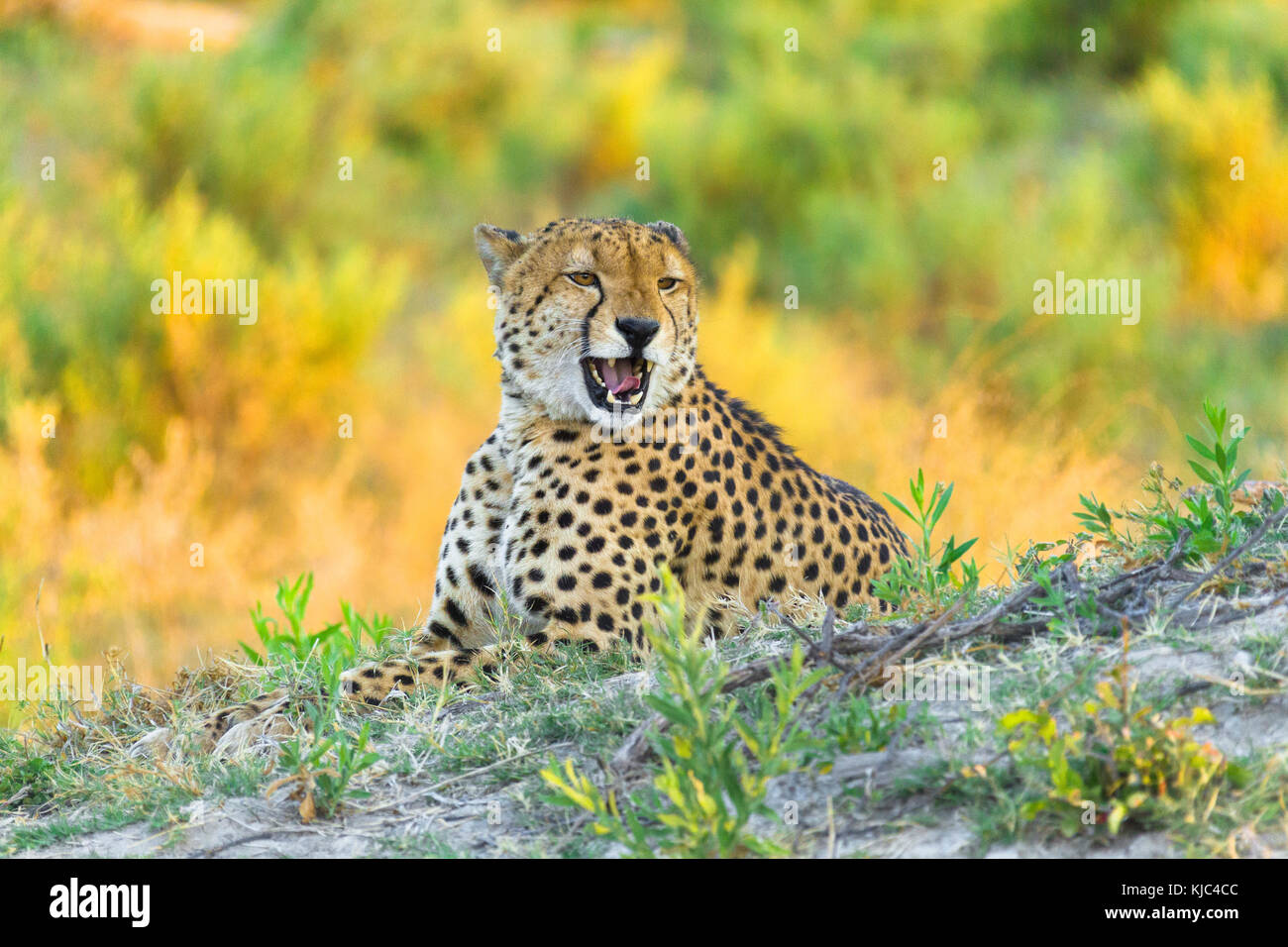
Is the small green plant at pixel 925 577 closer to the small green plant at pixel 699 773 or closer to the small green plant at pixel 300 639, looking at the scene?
the small green plant at pixel 699 773

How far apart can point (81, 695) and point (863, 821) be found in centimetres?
237

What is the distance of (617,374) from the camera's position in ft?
12.4

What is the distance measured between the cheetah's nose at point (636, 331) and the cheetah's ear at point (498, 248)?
43cm

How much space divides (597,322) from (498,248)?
1.38 feet

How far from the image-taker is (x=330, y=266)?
11.1 meters

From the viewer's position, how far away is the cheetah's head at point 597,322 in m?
3.72

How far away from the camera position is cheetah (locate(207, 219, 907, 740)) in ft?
11.9

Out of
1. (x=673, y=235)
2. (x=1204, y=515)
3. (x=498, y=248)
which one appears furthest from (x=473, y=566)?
Answer: (x=1204, y=515)

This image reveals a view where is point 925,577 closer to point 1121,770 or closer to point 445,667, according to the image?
point 1121,770

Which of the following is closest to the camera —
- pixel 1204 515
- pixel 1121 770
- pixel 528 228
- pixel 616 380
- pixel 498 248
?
pixel 1121 770

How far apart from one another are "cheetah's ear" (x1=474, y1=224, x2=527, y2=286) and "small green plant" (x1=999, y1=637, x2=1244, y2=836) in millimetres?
2112
